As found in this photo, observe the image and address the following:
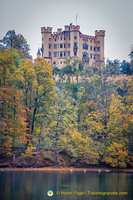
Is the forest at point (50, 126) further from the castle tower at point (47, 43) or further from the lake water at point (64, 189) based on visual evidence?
the castle tower at point (47, 43)

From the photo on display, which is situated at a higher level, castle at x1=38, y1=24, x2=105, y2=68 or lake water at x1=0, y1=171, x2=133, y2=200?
castle at x1=38, y1=24, x2=105, y2=68

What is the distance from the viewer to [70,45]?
3356 inches

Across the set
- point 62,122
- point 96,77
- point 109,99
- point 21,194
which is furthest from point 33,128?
point 21,194

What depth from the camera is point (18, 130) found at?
3903cm

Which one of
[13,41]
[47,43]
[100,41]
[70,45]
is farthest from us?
[100,41]

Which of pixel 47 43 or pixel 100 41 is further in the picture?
pixel 100 41

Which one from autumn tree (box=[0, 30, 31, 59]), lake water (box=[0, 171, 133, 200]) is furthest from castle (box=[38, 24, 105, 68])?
lake water (box=[0, 171, 133, 200])

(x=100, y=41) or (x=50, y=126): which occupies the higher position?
(x=100, y=41)

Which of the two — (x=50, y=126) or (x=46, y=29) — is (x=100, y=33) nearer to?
(x=46, y=29)

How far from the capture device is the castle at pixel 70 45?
278ft

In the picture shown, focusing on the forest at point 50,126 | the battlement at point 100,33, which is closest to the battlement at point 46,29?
the battlement at point 100,33

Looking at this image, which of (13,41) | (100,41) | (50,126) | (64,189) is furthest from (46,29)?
(64,189)

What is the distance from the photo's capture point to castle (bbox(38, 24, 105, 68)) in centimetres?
8488

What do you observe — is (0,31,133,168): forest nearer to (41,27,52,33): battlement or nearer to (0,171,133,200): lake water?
(0,171,133,200): lake water
